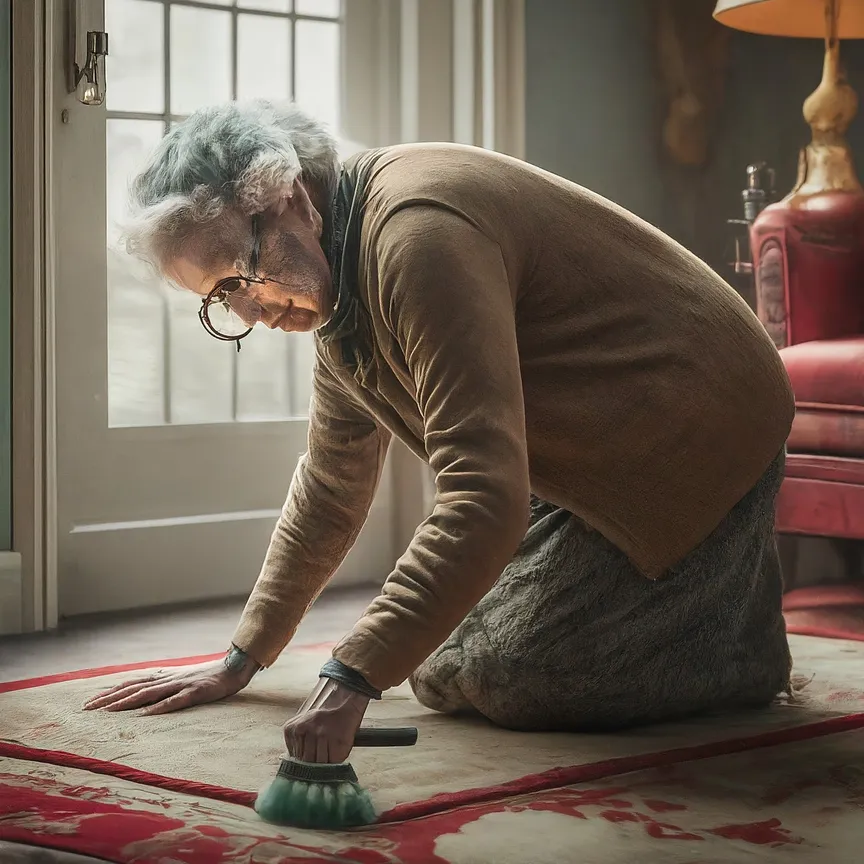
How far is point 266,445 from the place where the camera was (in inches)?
111

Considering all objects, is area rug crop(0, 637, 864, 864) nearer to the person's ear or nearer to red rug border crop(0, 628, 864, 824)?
red rug border crop(0, 628, 864, 824)

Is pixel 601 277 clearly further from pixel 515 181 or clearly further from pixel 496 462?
pixel 496 462

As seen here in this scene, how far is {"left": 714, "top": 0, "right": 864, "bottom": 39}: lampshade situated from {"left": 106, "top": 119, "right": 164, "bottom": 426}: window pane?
1.35 metres

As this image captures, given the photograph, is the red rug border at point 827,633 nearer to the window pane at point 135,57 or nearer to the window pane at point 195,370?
the window pane at point 195,370

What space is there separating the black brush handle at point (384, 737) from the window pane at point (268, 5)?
1887mm

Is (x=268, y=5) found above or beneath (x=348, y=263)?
above

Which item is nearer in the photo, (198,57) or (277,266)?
(277,266)

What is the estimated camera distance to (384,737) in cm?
135

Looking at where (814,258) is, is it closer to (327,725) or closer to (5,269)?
(5,269)

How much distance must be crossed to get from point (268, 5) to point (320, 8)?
0.13 m

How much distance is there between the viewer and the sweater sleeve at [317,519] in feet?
5.84

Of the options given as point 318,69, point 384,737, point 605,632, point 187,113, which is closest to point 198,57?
point 187,113

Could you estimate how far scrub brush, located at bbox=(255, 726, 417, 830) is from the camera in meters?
1.24

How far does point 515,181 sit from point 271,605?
696 millimetres
